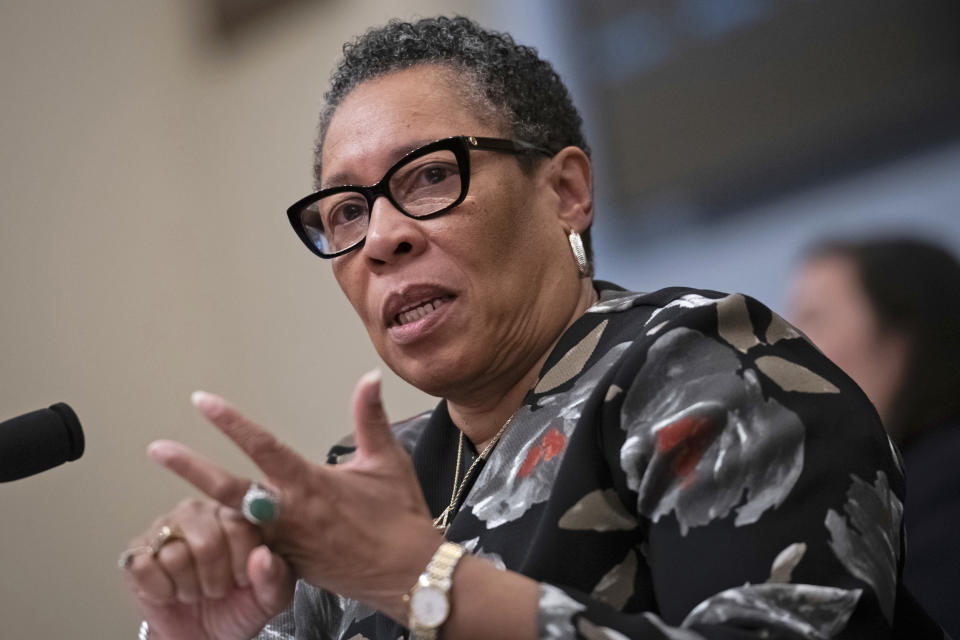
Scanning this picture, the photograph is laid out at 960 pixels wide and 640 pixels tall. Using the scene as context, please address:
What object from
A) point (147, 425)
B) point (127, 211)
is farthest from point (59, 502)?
point (127, 211)

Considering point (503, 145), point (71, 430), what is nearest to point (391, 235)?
point (503, 145)

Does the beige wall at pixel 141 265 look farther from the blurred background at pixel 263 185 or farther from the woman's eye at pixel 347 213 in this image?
the woman's eye at pixel 347 213

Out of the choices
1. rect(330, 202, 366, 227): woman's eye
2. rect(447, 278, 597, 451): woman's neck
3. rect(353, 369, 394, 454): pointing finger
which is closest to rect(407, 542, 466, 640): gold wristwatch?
rect(353, 369, 394, 454): pointing finger

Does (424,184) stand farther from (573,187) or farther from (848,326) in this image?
(848,326)

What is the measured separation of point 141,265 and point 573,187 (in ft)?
7.62

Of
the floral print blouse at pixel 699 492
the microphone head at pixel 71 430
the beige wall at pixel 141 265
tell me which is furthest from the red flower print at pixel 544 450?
the beige wall at pixel 141 265

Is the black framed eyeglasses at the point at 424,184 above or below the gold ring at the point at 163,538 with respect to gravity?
above

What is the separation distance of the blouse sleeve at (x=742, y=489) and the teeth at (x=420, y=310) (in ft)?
1.17

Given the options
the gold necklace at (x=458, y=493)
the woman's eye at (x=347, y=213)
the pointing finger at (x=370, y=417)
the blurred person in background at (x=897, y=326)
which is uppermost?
the woman's eye at (x=347, y=213)

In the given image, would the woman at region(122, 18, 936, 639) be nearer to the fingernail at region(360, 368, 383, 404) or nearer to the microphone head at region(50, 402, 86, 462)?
the fingernail at region(360, 368, 383, 404)

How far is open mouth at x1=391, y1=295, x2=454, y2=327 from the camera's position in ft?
4.91

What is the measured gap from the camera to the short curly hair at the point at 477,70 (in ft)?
5.37

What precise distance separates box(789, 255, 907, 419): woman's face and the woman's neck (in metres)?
1.19

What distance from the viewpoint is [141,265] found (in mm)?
3619
